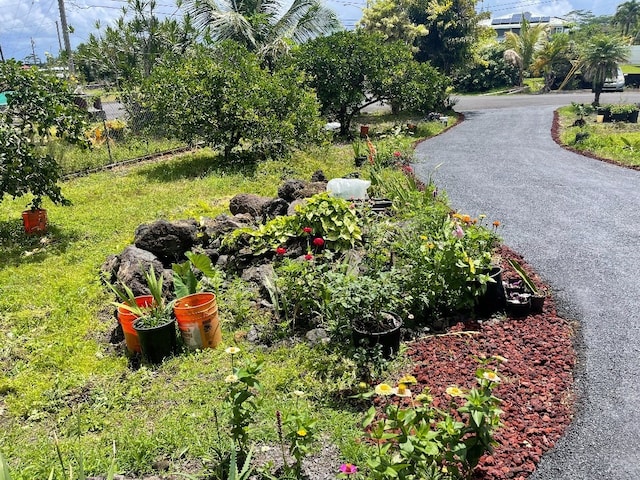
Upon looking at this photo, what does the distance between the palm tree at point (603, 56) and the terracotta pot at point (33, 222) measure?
68.2 ft

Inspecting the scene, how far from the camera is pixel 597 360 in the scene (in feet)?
12.2

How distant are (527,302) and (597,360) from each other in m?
0.75

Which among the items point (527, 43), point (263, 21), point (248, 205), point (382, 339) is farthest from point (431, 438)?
point (527, 43)

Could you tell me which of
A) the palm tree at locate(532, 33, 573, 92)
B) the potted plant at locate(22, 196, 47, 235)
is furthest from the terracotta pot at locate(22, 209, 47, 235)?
the palm tree at locate(532, 33, 573, 92)

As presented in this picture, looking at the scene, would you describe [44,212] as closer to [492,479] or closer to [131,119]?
[492,479]

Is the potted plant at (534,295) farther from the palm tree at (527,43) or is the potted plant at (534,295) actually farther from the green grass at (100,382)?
the palm tree at (527,43)

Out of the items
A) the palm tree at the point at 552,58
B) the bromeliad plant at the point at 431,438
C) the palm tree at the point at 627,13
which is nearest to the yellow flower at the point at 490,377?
the bromeliad plant at the point at 431,438

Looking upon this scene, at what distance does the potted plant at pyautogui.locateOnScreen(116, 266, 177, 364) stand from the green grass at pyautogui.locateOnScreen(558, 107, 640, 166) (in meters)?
10.3

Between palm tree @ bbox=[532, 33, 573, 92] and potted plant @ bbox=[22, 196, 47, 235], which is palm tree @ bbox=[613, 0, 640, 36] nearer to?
palm tree @ bbox=[532, 33, 573, 92]

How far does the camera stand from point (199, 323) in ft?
13.2

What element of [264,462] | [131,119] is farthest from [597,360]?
[131,119]

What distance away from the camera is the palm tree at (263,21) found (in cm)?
1605

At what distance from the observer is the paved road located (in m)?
2.95

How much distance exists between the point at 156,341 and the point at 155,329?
0.11 meters
